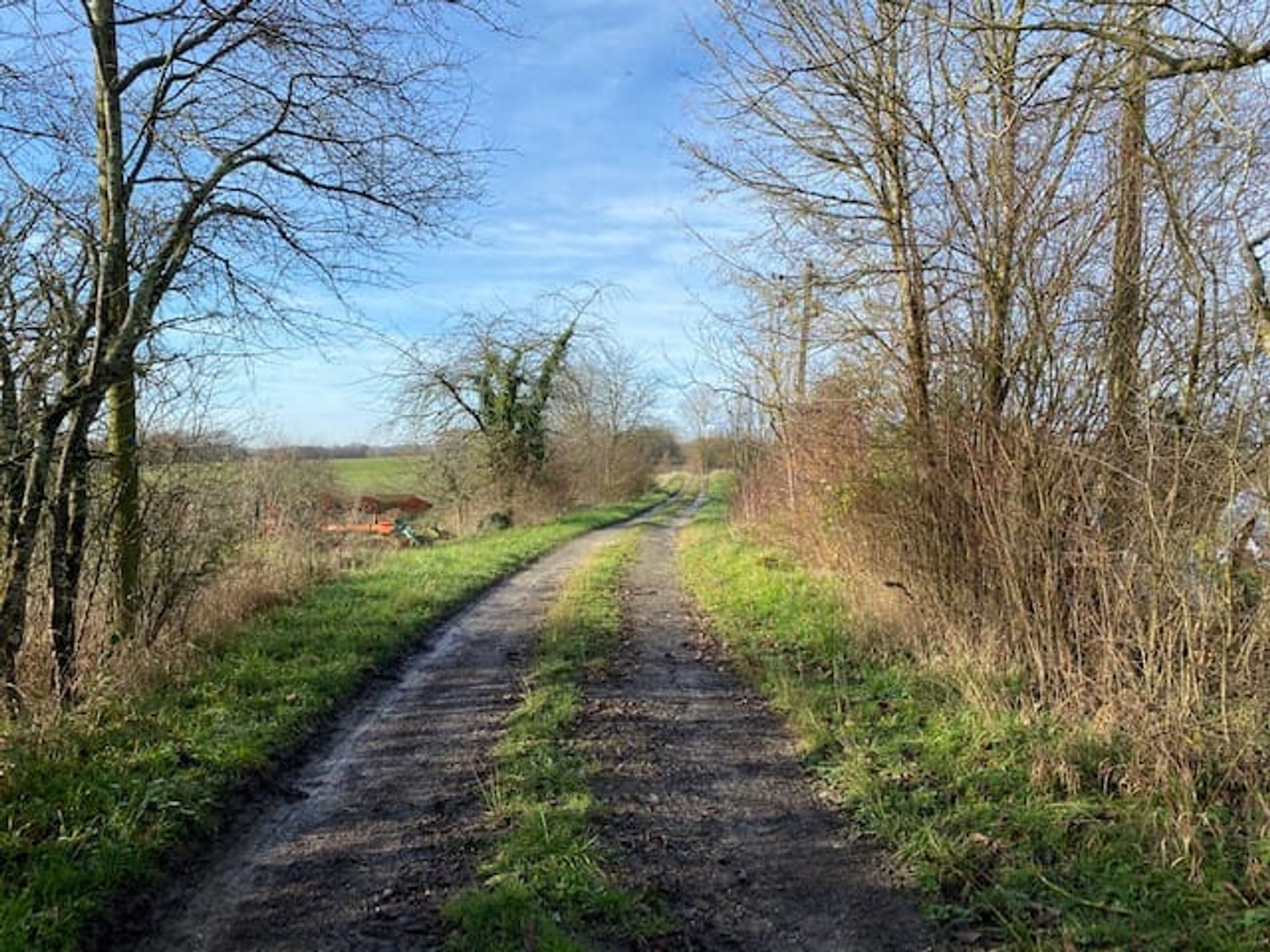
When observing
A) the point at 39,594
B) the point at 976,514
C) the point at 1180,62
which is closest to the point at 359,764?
the point at 39,594

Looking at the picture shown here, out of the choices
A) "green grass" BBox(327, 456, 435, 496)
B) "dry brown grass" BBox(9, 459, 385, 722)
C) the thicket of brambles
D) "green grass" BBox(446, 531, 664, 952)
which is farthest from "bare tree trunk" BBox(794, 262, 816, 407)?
"green grass" BBox(327, 456, 435, 496)

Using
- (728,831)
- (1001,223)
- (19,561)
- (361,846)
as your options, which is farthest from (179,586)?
(1001,223)

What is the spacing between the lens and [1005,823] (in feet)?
13.8

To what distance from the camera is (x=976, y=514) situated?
6.66 metres

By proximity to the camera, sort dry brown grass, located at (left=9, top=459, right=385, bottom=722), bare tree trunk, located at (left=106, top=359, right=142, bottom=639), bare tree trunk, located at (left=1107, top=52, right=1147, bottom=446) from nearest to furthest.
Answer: bare tree trunk, located at (left=1107, top=52, right=1147, bottom=446)
dry brown grass, located at (left=9, top=459, right=385, bottom=722)
bare tree trunk, located at (left=106, top=359, right=142, bottom=639)

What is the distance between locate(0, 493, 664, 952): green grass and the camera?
3676 millimetres

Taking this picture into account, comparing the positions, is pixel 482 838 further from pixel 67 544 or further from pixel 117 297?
pixel 117 297

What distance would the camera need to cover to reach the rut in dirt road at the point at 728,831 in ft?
11.7

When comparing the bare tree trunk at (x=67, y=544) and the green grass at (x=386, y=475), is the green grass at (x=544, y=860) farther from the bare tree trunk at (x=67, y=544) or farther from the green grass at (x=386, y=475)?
the green grass at (x=386, y=475)

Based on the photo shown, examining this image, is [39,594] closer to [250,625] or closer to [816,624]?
[250,625]

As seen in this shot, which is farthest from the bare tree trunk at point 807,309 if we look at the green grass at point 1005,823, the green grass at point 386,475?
the green grass at point 386,475

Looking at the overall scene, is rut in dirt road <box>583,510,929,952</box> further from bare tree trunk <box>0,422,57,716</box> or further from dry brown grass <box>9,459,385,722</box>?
bare tree trunk <box>0,422,57,716</box>

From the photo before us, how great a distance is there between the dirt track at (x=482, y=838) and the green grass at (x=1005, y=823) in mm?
278

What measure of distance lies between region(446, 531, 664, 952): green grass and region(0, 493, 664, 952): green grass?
1560 millimetres
